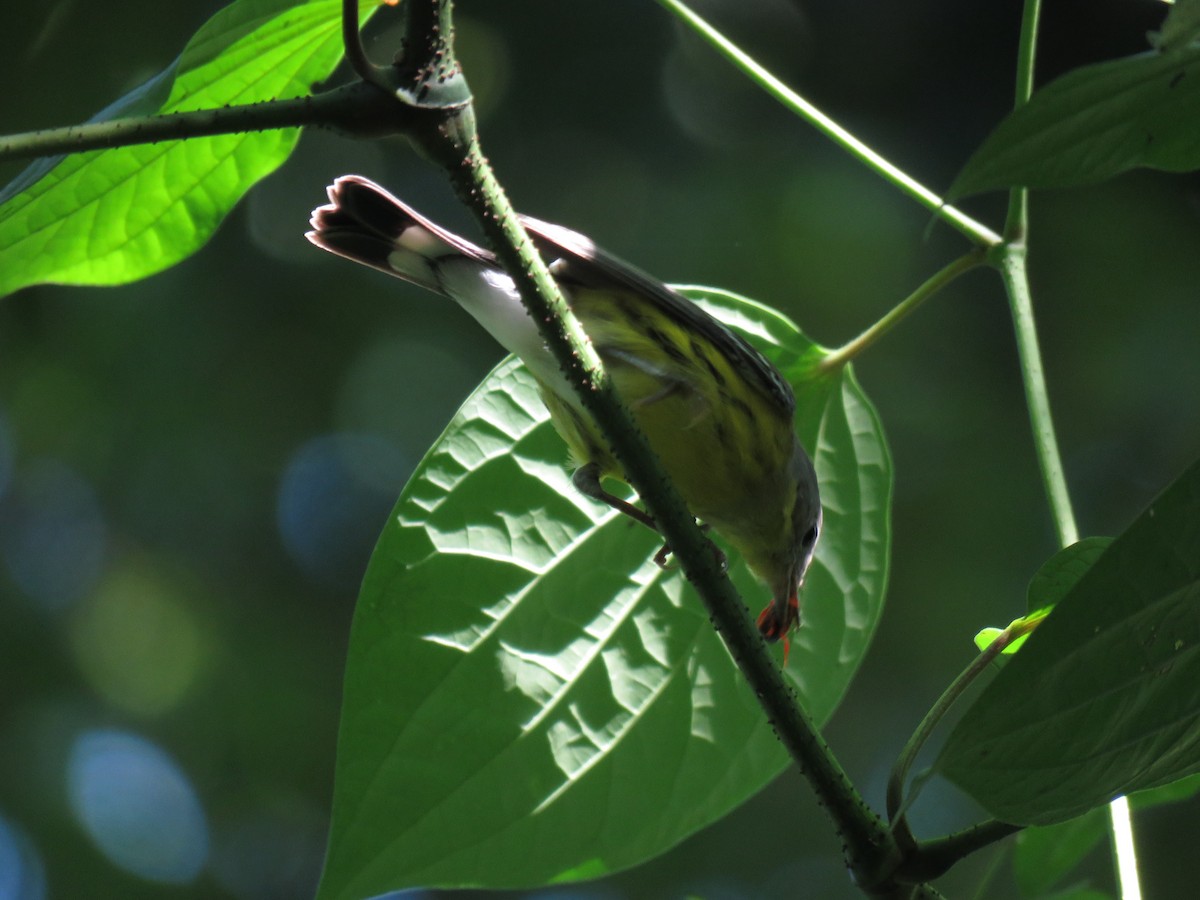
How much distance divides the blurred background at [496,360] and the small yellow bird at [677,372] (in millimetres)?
3396

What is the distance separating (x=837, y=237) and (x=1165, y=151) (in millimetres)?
4910

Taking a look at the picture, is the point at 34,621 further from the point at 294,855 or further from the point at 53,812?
the point at 294,855

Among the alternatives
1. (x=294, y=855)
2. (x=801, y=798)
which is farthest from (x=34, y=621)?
(x=801, y=798)

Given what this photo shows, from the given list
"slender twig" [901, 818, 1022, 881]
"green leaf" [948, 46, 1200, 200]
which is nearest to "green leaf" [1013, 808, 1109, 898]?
"slender twig" [901, 818, 1022, 881]

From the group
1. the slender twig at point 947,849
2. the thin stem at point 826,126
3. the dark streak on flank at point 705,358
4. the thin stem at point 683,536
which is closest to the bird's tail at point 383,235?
the dark streak on flank at point 705,358

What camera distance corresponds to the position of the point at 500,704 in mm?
1844

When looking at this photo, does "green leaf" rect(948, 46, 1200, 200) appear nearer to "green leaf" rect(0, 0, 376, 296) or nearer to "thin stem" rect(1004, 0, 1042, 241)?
"thin stem" rect(1004, 0, 1042, 241)

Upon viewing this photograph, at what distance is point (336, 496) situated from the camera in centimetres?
Answer: 694

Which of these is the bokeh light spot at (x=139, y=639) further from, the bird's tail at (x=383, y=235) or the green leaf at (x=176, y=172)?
the green leaf at (x=176, y=172)

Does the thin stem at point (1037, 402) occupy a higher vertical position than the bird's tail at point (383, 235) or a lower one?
lower

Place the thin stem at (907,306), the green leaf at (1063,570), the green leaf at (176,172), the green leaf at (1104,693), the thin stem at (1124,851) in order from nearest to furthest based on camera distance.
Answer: the green leaf at (1104,693) → the green leaf at (1063,570) → the thin stem at (1124,851) → the green leaf at (176,172) → the thin stem at (907,306)

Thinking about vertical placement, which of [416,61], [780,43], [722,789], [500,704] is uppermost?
[780,43]

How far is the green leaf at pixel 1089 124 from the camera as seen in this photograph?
3.47 ft

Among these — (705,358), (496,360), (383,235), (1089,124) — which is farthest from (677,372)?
(496,360)
